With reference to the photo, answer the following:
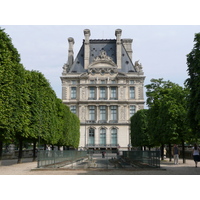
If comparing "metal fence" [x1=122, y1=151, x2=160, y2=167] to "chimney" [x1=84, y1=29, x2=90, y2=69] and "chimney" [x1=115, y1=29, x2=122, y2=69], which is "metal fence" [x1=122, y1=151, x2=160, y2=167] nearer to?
"chimney" [x1=115, y1=29, x2=122, y2=69]

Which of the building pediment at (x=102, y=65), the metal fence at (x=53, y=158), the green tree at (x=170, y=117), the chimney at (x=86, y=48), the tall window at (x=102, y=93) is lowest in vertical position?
the metal fence at (x=53, y=158)

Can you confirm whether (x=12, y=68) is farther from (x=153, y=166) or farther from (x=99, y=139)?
(x=99, y=139)

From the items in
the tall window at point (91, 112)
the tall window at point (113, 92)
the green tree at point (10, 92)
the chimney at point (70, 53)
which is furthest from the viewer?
the chimney at point (70, 53)

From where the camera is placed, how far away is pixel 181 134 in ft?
91.5

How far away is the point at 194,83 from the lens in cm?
1847

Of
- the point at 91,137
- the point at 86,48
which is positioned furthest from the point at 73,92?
the point at 86,48

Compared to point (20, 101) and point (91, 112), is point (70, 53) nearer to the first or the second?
point (91, 112)

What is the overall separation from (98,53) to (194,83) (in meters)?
58.4

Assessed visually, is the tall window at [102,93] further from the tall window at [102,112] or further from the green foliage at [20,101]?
the green foliage at [20,101]

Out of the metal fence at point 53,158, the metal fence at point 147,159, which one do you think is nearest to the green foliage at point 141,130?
the metal fence at point 147,159

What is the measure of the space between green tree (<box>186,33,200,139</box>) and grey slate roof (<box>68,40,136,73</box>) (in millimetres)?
53765

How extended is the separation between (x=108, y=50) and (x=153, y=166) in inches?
2331

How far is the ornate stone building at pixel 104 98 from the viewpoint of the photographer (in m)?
69.2

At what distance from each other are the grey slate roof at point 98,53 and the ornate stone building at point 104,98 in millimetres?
653
